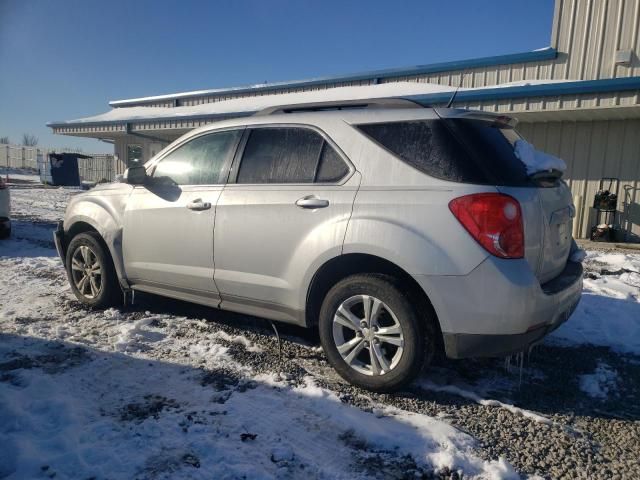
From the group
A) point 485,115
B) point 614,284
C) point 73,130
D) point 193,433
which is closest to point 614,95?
point 614,284

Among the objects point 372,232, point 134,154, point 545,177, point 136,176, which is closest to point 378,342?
point 372,232

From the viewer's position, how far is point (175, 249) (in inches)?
148

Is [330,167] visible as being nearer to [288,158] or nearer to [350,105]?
[288,158]

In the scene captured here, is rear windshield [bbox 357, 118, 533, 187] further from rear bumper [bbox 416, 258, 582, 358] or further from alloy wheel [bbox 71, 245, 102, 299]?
alloy wheel [bbox 71, 245, 102, 299]

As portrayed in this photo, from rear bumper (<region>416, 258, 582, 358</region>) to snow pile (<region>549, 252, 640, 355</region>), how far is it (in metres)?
1.68

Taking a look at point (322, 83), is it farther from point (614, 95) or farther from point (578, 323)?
point (578, 323)

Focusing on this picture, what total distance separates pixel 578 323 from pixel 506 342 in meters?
2.31

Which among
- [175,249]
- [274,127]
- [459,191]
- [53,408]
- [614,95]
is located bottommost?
[53,408]

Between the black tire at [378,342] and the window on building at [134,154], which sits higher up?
the window on building at [134,154]

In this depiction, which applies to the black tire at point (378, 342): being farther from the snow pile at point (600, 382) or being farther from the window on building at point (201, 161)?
the window on building at point (201, 161)

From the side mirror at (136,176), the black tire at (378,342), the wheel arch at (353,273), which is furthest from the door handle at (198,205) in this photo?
the black tire at (378,342)

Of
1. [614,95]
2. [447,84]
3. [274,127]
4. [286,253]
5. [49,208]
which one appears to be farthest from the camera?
[49,208]

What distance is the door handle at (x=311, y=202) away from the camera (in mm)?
2992

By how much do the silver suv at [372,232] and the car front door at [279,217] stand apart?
1cm
